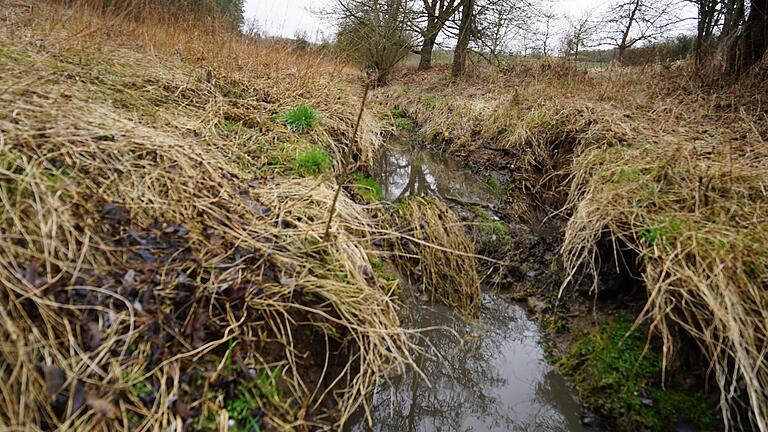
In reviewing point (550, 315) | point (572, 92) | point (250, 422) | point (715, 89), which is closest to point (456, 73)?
point (572, 92)

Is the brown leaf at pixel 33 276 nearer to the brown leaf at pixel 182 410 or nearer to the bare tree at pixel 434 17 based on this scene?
the brown leaf at pixel 182 410

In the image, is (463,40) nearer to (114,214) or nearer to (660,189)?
(660,189)

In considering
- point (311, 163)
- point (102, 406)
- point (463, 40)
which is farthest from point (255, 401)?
point (463, 40)

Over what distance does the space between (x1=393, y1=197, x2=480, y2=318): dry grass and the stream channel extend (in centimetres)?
11

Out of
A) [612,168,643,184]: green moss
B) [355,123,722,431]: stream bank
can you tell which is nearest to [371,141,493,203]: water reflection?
[355,123,722,431]: stream bank

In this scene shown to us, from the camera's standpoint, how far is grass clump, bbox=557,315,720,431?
185 cm

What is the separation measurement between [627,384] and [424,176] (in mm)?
3568

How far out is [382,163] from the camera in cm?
539

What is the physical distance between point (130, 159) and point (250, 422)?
1433 mm

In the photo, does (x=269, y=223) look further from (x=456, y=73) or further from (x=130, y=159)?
(x=456, y=73)

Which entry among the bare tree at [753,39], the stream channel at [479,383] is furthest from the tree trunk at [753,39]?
the stream channel at [479,383]

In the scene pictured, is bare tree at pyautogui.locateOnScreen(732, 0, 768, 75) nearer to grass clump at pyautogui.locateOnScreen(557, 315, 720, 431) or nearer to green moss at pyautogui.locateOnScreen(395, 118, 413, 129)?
grass clump at pyautogui.locateOnScreen(557, 315, 720, 431)

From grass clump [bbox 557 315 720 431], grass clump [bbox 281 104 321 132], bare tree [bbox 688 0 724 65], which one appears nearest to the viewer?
grass clump [bbox 557 315 720 431]

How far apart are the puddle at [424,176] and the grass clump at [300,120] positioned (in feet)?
3.22
